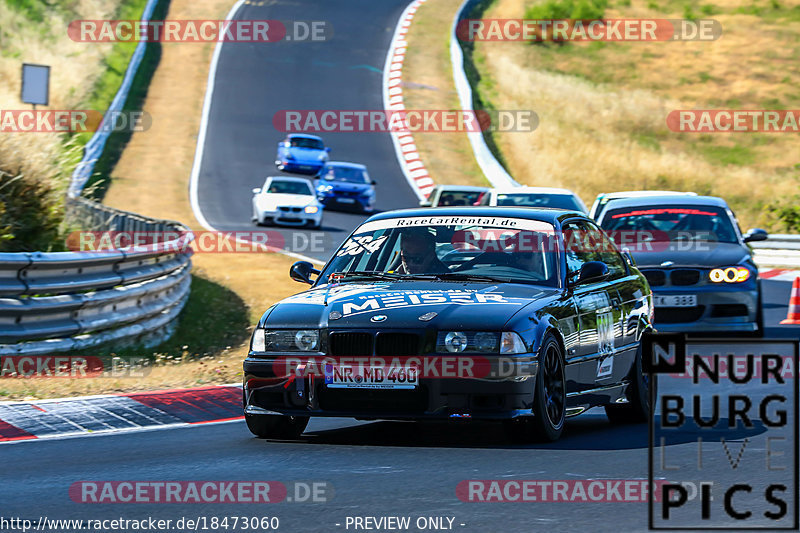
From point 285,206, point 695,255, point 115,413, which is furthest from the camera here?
point 285,206

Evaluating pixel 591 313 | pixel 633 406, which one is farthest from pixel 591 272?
→ pixel 633 406

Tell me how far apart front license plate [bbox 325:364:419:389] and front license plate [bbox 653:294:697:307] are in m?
6.94

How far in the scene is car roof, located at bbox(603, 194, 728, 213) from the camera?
15266 mm

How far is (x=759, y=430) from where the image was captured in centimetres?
863

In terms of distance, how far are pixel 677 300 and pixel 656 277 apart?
1.08 feet

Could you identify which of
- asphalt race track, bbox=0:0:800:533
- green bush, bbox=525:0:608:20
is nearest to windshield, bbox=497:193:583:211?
asphalt race track, bbox=0:0:800:533

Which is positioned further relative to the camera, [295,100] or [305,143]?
[295,100]

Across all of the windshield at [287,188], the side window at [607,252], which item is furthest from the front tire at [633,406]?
the windshield at [287,188]

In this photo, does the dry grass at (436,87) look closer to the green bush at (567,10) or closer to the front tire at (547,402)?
the green bush at (567,10)

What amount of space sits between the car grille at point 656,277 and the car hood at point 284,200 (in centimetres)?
1757

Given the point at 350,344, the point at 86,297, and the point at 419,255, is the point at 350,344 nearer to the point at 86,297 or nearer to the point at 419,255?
the point at 419,255

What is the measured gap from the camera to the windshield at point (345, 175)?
34.6 meters

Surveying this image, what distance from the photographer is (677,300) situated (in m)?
14.1

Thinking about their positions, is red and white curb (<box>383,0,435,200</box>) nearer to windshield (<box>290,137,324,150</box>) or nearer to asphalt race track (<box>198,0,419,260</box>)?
asphalt race track (<box>198,0,419,260</box>)
